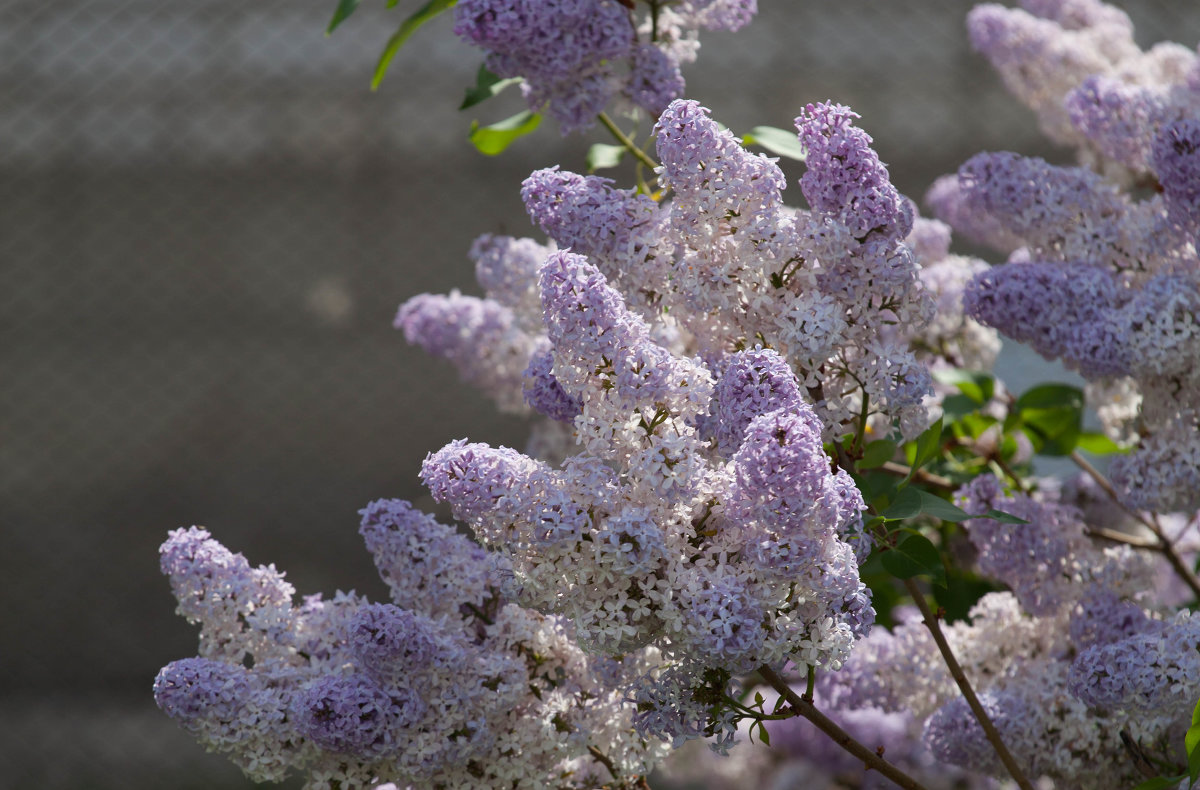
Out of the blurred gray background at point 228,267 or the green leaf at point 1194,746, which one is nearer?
the green leaf at point 1194,746

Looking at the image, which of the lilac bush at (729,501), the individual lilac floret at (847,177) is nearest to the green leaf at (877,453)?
the lilac bush at (729,501)

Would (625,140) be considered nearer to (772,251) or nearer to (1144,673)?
(772,251)

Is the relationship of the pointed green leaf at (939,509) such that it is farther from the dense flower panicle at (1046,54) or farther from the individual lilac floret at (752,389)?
the dense flower panicle at (1046,54)

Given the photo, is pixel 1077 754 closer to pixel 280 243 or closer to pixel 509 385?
pixel 509 385

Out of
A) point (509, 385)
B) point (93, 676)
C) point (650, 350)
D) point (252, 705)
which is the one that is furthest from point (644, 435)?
point (93, 676)

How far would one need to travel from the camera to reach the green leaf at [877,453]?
0.50 meters

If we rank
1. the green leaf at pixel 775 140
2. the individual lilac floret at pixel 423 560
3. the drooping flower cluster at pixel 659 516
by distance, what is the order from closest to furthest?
the drooping flower cluster at pixel 659 516, the individual lilac floret at pixel 423 560, the green leaf at pixel 775 140

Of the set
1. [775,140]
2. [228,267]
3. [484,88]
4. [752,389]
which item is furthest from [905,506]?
[228,267]

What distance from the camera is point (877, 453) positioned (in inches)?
19.9

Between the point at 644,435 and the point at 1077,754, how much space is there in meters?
0.29

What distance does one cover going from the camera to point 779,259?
0.44m

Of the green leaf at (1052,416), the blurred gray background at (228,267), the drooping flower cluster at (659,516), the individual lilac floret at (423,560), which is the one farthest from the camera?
the blurred gray background at (228,267)

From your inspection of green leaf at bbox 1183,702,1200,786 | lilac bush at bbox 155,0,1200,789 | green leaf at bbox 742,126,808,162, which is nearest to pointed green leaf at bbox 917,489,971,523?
lilac bush at bbox 155,0,1200,789

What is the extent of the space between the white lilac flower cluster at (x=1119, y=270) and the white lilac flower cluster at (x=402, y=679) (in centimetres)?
24
